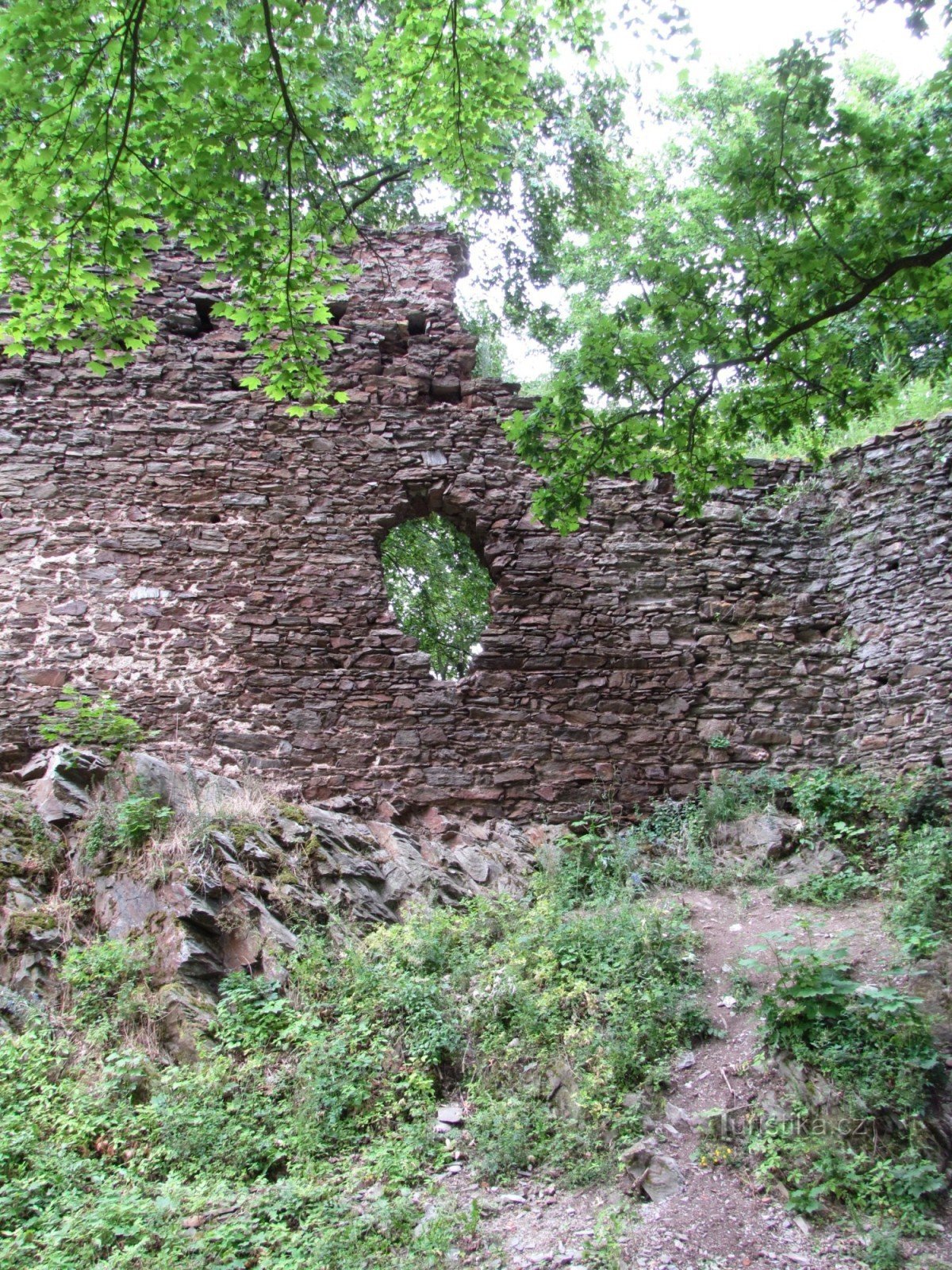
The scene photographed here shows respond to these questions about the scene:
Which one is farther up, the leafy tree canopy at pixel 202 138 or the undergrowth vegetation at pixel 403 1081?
the leafy tree canopy at pixel 202 138

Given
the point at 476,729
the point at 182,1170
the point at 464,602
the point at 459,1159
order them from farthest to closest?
1. the point at 464,602
2. the point at 476,729
3. the point at 459,1159
4. the point at 182,1170

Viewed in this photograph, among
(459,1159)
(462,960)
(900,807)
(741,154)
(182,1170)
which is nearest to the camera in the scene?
(182,1170)

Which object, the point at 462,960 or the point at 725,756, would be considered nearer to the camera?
the point at 462,960

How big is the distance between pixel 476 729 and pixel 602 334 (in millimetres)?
3521

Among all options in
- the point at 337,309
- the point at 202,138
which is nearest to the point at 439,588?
the point at 337,309

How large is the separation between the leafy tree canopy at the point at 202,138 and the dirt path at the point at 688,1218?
4170mm

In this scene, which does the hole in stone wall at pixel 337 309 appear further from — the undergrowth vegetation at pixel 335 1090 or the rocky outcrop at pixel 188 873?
the undergrowth vegetation at pixel 335 1090

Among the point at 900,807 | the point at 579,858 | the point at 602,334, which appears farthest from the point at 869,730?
the point at 602,334

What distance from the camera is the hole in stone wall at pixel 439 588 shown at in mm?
14258

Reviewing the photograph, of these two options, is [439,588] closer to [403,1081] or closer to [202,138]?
[202,138]

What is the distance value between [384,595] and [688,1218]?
537 cm

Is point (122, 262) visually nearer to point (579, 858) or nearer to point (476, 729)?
point (476, 729)

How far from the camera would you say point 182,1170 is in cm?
370

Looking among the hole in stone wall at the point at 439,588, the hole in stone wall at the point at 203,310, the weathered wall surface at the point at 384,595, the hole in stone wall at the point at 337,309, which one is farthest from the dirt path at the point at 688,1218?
the hole in stone wall at the point at 439,588
